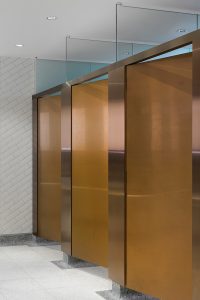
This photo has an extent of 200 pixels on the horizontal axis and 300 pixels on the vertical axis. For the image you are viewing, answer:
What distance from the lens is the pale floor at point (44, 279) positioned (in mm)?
6000

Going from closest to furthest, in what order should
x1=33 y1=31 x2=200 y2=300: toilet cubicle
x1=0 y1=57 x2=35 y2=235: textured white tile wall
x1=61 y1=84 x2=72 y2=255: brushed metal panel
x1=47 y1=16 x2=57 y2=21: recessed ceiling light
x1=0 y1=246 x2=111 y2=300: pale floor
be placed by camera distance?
x1=33 y1=31 x2=200 y2=300: toilet cubicle, x1=0 y1=246 x2=111 y2=300: pale floor, x1=47 y1=16 x2=57 y2=21: recessed ceiling light, x1=61 y1=84 x2=72 y2=255: brushed metal panel, x1=0 y1=57 x2=35 y2=235: textured white tile wall

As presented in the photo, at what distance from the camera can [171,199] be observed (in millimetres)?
4859

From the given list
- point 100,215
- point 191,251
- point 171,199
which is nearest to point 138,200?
point 171,199

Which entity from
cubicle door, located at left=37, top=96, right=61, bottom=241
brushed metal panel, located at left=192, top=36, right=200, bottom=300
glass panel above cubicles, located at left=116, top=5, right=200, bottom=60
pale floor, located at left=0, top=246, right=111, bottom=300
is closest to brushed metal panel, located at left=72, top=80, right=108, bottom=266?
pale floor, located at left=0, top=246, right=111, bottom=300

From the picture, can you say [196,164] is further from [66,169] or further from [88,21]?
[66,169]

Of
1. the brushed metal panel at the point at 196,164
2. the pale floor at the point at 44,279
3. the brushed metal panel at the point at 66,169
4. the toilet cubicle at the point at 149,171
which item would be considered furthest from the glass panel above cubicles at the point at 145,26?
the pale floor at the point at 44,279

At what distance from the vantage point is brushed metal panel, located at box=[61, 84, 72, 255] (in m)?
7.39

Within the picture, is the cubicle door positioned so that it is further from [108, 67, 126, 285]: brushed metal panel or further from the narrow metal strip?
[108, 67, 126, 285]: brushed metal panel

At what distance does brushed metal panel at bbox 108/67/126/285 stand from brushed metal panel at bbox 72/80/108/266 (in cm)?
75

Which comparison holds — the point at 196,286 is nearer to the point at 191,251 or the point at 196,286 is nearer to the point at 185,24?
the point at 191,251

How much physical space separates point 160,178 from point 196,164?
83 cm

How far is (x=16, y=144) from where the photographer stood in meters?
9.44

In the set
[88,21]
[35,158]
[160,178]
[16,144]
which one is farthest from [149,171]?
[16,144]

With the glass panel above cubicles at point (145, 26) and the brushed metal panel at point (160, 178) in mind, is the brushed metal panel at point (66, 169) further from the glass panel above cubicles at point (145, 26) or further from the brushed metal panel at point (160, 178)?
the brushed metal panel at point (160, 178)
